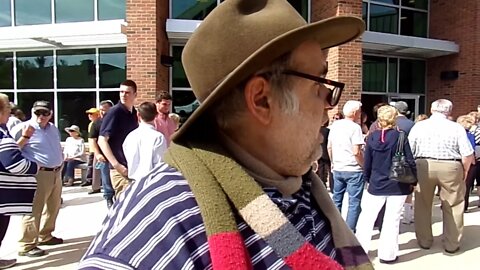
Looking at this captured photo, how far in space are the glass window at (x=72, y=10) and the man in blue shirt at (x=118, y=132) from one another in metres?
6.65

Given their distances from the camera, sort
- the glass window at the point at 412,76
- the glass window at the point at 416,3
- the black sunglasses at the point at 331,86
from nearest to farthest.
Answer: the black sunglasses at the point at 331,86 → the glass window at the point at 416,3 → the glass window at the point at 412,76

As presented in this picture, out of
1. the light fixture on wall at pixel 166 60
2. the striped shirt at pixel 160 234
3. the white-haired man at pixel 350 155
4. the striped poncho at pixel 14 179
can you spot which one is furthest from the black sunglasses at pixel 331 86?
the light fixture on wall at pixel 166 60

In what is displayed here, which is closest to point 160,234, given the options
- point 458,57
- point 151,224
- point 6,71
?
point 151,224

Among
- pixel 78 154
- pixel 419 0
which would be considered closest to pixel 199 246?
pixel 78 154

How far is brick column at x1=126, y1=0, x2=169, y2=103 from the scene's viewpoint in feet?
31.7

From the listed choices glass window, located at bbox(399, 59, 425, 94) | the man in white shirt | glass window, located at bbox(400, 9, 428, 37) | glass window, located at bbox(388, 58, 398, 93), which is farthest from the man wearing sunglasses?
glass window, located at bbox(400, 9, 428, 37)

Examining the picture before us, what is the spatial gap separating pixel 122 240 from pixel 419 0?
46.8 feet

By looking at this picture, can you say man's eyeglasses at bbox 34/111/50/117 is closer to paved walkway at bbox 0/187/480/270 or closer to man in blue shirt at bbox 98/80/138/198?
man in blue shirt at bbox 98/80/138/198

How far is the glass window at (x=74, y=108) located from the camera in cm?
1123

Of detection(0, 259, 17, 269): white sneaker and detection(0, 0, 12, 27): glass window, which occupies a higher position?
detection(0, 0, 12, 27): glass window

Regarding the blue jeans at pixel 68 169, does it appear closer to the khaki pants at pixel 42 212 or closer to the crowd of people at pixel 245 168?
the khaki pants at pixel 42 212

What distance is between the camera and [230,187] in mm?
984

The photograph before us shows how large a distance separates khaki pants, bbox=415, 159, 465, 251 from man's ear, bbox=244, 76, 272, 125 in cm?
498

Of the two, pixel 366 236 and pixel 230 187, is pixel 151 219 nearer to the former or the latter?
pixel 230 187
